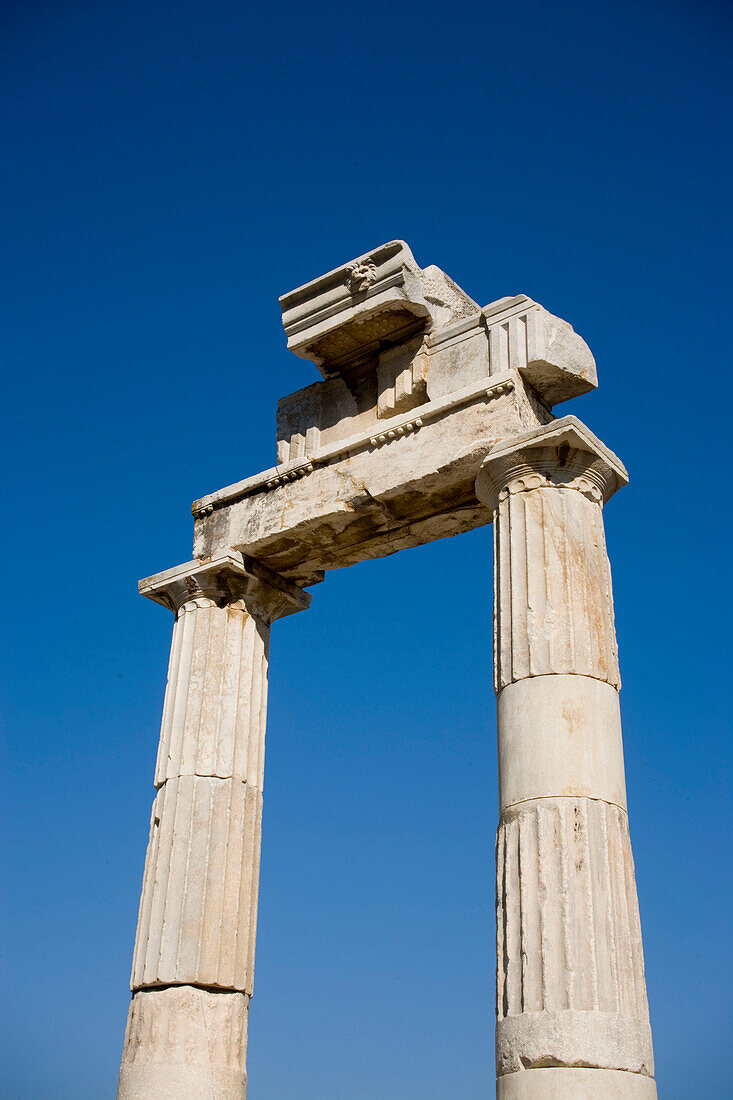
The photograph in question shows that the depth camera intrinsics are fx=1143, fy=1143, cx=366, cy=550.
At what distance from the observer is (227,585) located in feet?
47.0

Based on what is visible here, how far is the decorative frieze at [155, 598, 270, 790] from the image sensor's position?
1341 centimetres

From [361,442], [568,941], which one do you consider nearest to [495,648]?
[568,941]

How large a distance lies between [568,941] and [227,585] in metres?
6.66

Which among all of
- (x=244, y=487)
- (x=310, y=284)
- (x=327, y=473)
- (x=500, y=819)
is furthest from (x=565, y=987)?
(x=310, y=284)

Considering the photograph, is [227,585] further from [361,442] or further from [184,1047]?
[184,1047]

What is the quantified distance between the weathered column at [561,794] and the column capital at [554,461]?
0.01 meters

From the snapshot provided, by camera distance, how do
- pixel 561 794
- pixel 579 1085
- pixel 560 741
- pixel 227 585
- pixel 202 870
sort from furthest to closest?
pixel 227 585
pixel 202 870
pixel 560 741
pixel 561 794
pixel 579 1085

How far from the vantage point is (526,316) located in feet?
41.2

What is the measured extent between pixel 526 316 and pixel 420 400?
5.29ft

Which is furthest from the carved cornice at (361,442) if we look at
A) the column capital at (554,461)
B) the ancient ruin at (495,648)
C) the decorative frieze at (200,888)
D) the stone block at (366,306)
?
the decorative frieze at (200,888)

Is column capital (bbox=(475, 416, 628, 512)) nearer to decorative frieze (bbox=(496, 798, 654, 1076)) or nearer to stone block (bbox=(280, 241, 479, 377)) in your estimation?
stone block (bbox=(280, 241, 479, 377))

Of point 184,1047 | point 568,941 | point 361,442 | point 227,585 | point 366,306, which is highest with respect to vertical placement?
point 366,306

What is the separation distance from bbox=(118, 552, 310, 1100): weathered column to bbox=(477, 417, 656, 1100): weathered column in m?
3.81

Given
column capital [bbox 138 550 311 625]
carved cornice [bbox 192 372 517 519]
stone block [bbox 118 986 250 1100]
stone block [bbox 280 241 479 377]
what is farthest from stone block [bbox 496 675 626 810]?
stone block [bbox 280 241 479 377]
